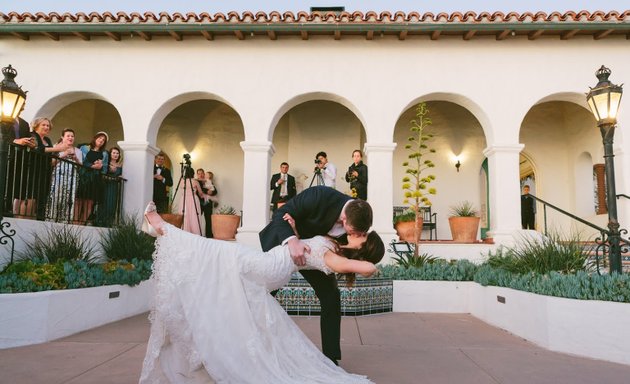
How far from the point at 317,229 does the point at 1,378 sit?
2.72 metres

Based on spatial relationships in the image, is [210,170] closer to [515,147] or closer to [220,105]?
[220,105]

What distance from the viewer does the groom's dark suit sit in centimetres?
350

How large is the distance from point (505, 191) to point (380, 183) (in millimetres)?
2545

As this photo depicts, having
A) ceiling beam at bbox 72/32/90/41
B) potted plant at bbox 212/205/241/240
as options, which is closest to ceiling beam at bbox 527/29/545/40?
potted plant at bbox 212/205/241/240

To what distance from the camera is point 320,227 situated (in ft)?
11.6

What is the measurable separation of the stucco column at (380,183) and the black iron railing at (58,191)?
5031 mm

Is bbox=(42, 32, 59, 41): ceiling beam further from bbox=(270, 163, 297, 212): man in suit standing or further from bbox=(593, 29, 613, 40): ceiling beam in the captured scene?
bbox=(593, 29, 613, 40): ceiling beam

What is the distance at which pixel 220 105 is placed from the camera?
12.4 m

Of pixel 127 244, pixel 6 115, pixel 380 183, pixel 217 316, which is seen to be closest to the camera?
pixel 217 316

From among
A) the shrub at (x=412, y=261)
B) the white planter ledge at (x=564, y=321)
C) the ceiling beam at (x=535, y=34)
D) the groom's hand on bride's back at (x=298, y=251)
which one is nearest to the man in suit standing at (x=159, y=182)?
the shrub at (x=412, y=261)

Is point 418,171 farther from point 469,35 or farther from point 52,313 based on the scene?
point 52,313

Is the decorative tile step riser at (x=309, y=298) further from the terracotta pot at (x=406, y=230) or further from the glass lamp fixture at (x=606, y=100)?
the glass lamp fixture at (x=606, y=100)

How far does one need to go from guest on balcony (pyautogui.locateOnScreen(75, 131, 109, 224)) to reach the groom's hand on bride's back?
19.8 feet

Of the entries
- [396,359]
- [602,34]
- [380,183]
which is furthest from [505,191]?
[396,359]
